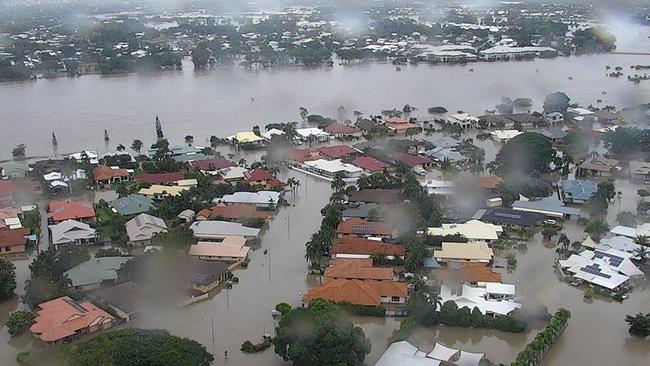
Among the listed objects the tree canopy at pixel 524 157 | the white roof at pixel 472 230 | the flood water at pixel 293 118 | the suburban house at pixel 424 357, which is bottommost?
the flood water at pixel 293 118

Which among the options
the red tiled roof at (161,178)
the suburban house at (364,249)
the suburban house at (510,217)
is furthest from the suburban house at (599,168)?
the red tiled roof at (161,178)

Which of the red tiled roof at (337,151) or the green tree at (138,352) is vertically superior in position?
the green tree at (138,352)

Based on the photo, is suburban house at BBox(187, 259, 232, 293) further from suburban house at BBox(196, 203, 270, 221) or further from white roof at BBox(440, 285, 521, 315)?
white roof at BBox(440, 285, 521, 315)

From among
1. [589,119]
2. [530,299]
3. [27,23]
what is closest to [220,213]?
[530,299]

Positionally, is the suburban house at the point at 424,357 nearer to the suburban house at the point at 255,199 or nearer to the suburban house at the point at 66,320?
the suburban house at the point at 66,320

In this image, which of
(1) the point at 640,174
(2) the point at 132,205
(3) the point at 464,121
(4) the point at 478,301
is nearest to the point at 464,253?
(4) the point at 478,301

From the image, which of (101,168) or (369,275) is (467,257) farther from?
(101,168)

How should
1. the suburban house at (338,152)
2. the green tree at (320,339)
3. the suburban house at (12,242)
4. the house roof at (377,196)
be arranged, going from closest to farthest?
the green tree at (320,339), the suburban house at (12,242), the house roof at (377,196), the suburban house at (338,152)

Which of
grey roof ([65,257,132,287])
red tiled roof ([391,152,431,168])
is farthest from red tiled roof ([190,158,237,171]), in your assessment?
grey roof ([65,257,132,287])
